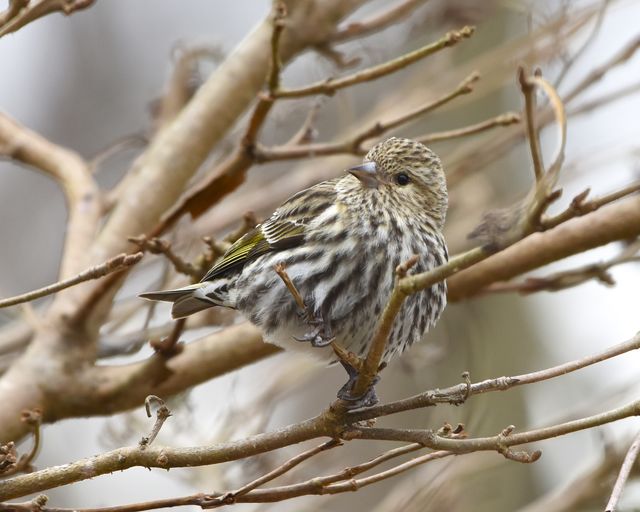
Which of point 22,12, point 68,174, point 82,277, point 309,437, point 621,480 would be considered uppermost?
point 68,174

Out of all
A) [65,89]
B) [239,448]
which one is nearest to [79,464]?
[239,448]

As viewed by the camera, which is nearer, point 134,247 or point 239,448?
point 239,448

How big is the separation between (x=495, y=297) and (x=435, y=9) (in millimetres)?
3308

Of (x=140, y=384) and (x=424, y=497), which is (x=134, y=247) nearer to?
(x=140, y=384)

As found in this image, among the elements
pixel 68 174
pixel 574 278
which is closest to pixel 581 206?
pixel 574 278

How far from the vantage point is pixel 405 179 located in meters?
3.94

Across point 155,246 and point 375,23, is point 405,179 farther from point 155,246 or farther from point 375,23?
point 375,23

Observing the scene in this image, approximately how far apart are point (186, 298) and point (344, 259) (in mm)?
782

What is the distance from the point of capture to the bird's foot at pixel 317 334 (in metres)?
3.31

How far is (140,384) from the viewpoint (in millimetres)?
4027

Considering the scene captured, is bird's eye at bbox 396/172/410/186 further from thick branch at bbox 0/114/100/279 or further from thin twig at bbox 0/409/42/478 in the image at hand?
thin twig at bbox 0/409/42/478

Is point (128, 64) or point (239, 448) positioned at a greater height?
point (128, 64)

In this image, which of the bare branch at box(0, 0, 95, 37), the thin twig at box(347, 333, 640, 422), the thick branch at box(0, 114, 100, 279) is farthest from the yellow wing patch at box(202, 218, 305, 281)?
the bare branch at box(0, 0, 95, 37)

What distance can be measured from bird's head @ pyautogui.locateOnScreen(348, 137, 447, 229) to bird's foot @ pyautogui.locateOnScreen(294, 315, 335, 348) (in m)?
0.60
